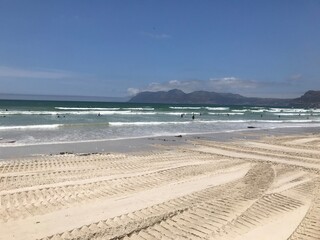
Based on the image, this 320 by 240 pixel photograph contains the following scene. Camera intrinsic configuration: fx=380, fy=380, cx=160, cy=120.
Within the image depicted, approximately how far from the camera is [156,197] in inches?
385

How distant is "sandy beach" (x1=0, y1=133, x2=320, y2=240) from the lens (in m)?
7.34

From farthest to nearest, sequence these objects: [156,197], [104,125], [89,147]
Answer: [104,125] < [89,147] < [156,197]

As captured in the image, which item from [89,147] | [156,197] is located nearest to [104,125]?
[89,147]

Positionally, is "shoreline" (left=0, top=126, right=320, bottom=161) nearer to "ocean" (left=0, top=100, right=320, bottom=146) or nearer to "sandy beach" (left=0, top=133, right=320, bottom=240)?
"ocean" (left=0, top=100, right=320, bottom=146)

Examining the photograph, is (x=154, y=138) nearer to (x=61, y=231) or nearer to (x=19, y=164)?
(x=19, y=164)

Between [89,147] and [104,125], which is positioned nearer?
[89,147]

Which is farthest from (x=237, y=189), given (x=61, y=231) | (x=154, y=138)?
(x=154, y=138)

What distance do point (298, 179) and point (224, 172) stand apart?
8.28 ft

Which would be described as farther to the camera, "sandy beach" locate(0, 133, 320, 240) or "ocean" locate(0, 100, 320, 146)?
"ocean" locate(0, 100, 320, 146)

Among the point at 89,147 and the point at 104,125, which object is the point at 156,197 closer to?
the point at 89,147

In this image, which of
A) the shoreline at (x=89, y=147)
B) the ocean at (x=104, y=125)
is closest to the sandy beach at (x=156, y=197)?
the shoreline at (x=89, y=147)

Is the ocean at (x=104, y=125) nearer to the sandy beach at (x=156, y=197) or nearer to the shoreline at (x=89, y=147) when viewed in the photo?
the shoreline at (x=89, y=147)

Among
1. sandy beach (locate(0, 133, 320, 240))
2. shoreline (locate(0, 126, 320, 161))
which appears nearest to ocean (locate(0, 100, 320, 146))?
shoreline (locate(0, 126, 320, 161))

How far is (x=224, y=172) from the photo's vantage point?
13.8 m
